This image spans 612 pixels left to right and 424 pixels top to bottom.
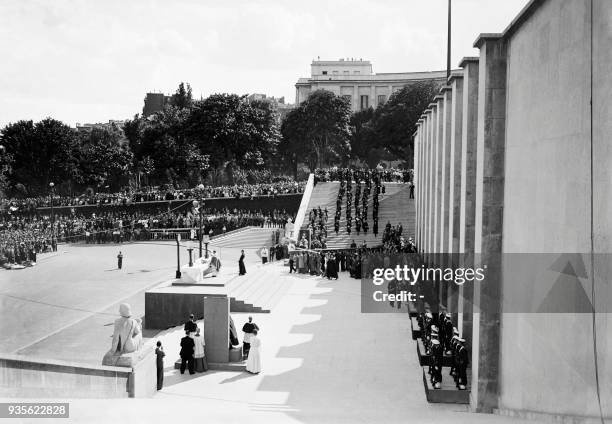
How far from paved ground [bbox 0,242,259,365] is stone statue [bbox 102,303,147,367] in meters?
4.94

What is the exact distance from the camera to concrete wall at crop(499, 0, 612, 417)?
8180 mm

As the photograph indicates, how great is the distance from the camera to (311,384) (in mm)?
13719

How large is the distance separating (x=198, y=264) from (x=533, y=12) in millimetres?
15948

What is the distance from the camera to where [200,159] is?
6512 centimetres

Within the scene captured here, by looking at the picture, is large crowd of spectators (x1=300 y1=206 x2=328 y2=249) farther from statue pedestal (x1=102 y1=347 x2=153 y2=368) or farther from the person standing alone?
statue pedestal (x1=102 y1=347 x2=153 y2=368)

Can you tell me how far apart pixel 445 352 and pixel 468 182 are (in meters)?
3.82

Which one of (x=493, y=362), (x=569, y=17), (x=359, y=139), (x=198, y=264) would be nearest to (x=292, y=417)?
(x=493, y=362)

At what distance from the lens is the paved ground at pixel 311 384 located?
10125 millimetres

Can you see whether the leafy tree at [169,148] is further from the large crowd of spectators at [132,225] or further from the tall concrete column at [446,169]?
the tall concrete column at [446,169]

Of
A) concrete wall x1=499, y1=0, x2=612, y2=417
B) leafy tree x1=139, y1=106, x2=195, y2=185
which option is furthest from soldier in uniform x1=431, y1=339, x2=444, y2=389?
leafy tree x1=139, y1=106, x2=195, y2=185

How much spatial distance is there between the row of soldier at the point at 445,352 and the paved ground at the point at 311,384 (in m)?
0.55

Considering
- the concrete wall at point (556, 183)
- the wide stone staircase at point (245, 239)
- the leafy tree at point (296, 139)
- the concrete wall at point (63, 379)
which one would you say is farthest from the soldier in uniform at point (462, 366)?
the leafy tree at point (296, 139)

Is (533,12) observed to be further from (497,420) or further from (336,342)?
(336,342)

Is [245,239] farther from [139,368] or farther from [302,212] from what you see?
[139,368]
